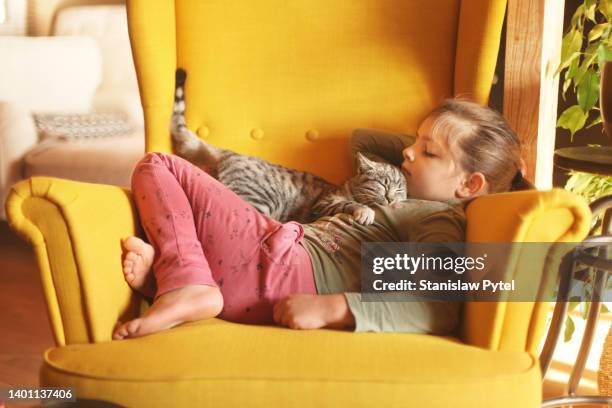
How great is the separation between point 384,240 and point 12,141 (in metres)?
1.84

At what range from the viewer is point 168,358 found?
95cm

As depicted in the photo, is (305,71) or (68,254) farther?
(305,71)

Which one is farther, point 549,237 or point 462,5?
point 462,5

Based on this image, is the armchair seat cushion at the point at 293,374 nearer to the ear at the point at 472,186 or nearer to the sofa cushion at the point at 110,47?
the ear at the point at 472,186

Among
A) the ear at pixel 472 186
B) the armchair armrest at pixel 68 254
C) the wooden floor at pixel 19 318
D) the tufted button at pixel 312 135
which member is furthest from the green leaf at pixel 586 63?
the wooden floor at pixel 19 318

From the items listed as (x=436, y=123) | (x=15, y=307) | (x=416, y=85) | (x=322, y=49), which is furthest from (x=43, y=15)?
(x=436, y=123)

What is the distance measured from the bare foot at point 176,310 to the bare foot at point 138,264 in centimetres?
7

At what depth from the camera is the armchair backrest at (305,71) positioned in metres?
1.60

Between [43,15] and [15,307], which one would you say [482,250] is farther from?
[43,15]

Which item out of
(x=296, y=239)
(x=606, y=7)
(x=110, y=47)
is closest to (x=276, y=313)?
(x=296, y=239)

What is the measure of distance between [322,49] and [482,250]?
734 mm

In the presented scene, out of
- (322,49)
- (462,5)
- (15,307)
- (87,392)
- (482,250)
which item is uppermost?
(462,5)

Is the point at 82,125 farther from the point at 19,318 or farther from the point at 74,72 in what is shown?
the point at 19,318

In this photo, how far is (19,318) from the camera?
2.13 meters
